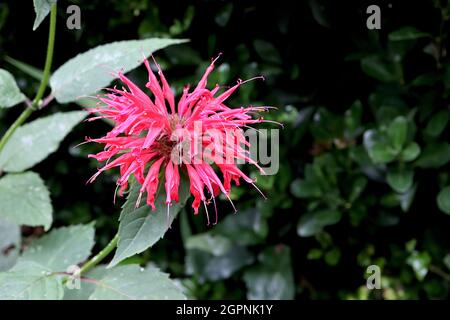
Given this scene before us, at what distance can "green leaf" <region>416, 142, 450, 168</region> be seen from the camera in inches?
42.2

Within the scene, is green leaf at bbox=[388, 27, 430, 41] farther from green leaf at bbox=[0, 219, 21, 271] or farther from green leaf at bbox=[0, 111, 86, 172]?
green leaf at bbox=[0, 219, 21, 271]

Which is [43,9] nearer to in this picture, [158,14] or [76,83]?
[76,83]

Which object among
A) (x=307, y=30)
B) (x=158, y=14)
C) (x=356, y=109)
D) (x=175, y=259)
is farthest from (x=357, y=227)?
(x=158, y=14)

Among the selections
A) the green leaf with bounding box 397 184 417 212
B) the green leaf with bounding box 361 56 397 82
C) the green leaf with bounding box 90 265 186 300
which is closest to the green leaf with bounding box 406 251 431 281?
the green leaf with bounding box 397 184 417 212

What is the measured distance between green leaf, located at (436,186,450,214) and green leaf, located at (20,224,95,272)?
25.7 inches

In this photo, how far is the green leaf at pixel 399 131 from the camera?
1.06 m

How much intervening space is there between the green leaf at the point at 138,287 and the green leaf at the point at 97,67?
0.27 m

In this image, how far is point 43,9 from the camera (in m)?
0.59

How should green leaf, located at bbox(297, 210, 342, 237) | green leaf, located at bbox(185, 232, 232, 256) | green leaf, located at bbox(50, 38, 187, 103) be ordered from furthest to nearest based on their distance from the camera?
green leaf, located at bbox(185, 232, 232, 256)
green leaf, located at bbox(297, 210, 342, 237)
green leaf, located at bbox(50, 38, 187, 103)

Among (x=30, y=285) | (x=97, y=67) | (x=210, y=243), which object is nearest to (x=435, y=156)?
(x=210, y=243)

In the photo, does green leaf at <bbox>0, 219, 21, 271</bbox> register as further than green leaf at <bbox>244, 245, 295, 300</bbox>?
No

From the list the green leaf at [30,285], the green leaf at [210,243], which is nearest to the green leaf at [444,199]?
the green leaf at [210,243]

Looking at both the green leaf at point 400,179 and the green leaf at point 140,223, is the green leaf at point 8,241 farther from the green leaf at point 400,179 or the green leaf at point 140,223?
the green leaf at point 400,179

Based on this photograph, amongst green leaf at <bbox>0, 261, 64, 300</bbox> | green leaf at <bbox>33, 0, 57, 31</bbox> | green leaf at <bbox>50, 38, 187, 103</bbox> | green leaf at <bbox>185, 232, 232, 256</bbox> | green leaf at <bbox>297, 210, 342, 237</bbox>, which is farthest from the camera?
green leaf at <bbox>185, 232, 232, 256</bbox>
